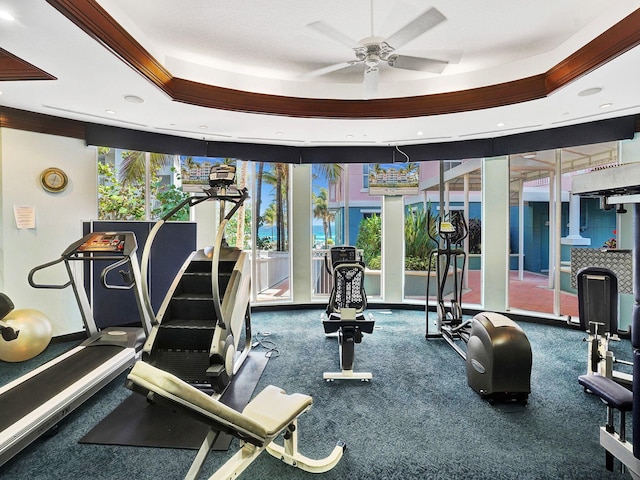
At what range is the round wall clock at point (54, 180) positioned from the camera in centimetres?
422

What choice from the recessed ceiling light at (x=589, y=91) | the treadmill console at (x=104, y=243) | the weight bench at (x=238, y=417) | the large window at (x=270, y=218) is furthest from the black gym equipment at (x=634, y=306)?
the large window at (x=270, y=218)

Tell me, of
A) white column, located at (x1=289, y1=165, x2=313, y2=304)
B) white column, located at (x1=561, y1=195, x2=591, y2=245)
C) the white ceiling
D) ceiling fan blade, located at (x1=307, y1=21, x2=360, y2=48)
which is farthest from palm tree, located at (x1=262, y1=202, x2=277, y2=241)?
white column, located at (x1=561, y1=195, x2=591, y2=245)

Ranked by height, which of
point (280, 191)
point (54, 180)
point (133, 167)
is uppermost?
point (133, 167)

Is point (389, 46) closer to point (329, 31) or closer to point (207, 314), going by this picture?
point (329, 31)

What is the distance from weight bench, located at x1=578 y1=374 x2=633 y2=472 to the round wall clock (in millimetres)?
5694

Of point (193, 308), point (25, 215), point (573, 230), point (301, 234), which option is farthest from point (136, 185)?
point (573, 230)

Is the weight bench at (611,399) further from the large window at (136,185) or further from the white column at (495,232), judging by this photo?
the large window at (136,185)

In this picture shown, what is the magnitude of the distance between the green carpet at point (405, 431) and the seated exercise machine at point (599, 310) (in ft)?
1.15

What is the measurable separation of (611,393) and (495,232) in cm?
390

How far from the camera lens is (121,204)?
527cm

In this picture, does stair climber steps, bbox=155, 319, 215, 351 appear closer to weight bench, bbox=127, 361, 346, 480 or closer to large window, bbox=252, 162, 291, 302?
weight bench, bbox=127, 361, 346, 480

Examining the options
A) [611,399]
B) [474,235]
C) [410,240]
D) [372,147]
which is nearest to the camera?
[611,399]

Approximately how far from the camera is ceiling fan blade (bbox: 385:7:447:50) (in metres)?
2.09

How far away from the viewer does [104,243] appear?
3.50 m
